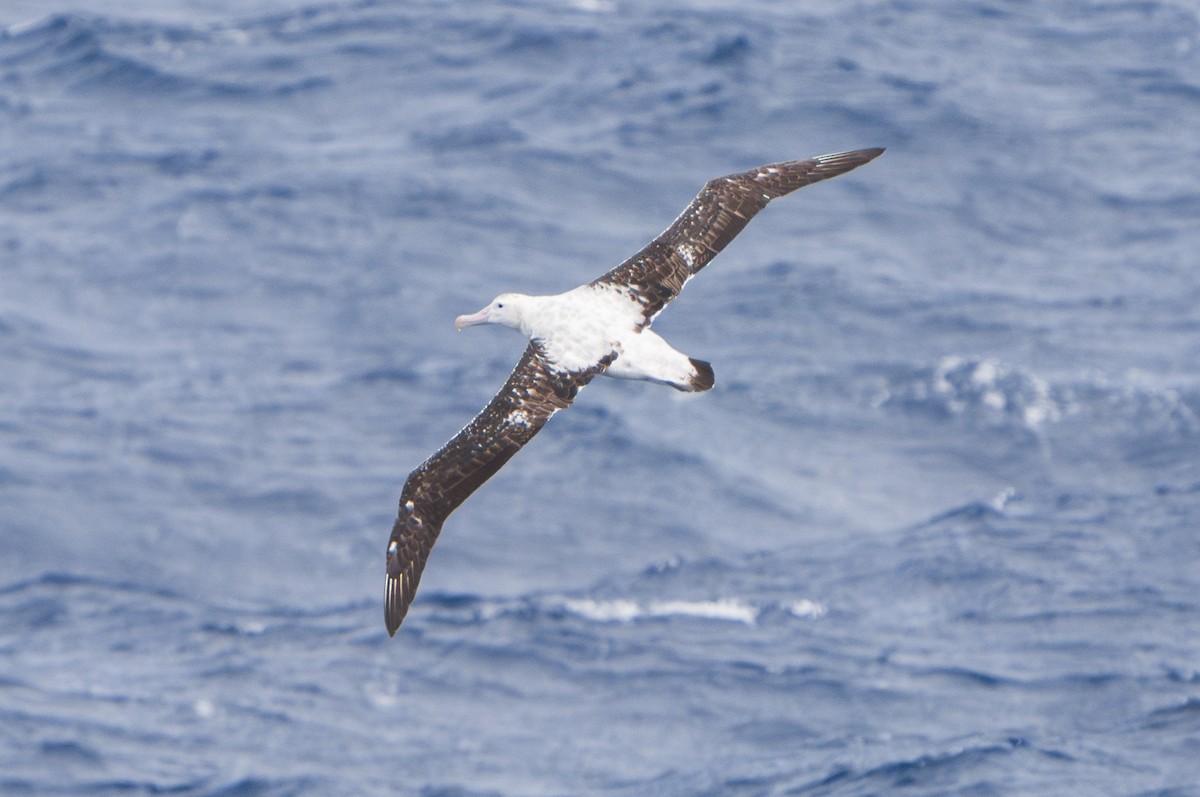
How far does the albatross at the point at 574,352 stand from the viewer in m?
14.4

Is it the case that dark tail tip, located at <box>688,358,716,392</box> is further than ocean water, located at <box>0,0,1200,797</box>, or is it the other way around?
ocean water, located at <box>0,0,1200,797</box>

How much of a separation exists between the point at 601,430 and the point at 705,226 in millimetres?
13235

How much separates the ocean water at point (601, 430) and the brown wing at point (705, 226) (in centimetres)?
949

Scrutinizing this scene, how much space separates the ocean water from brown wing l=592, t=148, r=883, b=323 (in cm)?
949

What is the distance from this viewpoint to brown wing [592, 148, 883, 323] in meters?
15.6

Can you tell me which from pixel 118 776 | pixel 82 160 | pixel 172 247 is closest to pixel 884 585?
pixel 118 776

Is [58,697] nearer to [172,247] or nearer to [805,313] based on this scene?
[172,247]

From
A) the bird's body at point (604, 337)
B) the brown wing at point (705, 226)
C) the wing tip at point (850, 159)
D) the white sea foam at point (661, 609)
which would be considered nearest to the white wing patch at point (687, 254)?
the brown wing at point (705, 226)

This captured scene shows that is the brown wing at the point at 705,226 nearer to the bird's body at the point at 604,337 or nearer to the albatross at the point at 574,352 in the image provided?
the albatross at the point at 574,352

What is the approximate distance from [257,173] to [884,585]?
1402 centimetres

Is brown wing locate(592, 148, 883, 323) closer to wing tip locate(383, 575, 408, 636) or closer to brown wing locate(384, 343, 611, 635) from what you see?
brown wing locate(384, 343, 611, 635)

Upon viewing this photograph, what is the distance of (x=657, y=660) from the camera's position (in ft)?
84.9

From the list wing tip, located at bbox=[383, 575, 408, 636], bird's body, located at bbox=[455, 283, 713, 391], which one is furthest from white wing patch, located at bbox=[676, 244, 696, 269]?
wing tip, located at bbox=[383, 575, 408, 636]

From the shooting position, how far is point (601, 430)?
2919 cm
